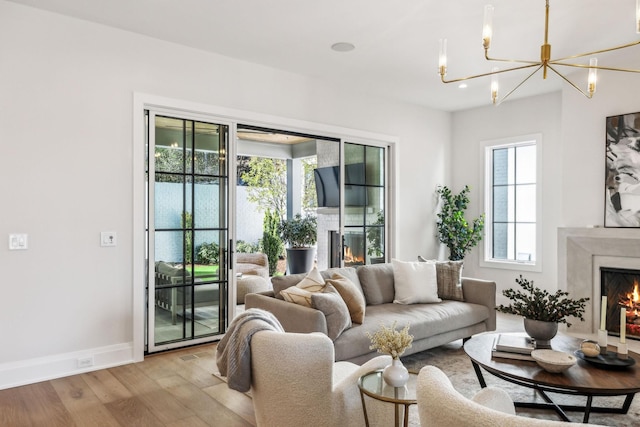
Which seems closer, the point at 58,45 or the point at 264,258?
the point at 58,45

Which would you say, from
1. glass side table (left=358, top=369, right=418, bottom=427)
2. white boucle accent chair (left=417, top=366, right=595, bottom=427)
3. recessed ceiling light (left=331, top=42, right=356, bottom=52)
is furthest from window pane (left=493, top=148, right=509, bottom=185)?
white boucle accent chair (left=417, top=366, right=595, bottom=427)

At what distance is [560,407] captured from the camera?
2.97 meters

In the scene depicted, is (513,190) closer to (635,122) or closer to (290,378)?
(635,122)

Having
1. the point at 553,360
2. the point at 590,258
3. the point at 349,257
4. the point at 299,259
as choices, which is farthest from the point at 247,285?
the point at 553,360

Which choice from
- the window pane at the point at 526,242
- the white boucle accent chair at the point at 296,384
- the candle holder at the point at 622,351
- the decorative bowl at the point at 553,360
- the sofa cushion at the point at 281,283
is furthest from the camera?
the window pane at the point at 526,242

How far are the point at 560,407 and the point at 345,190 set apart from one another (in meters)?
3.39

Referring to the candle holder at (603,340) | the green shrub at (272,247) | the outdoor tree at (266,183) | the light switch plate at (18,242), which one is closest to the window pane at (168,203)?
the light switch plate at (18,242)

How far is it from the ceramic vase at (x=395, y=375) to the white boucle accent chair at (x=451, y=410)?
777mm

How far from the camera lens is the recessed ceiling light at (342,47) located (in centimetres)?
416

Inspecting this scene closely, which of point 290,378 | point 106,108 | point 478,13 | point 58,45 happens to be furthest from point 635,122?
point 58,45

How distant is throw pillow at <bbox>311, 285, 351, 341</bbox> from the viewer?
315cm

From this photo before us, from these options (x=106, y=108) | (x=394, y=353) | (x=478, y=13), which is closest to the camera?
(x=394, y=353)

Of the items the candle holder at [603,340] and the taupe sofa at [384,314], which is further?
the taupe sofa at [384,314]

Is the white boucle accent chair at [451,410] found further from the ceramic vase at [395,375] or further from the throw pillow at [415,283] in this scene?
the throw pillow at [415,283]
